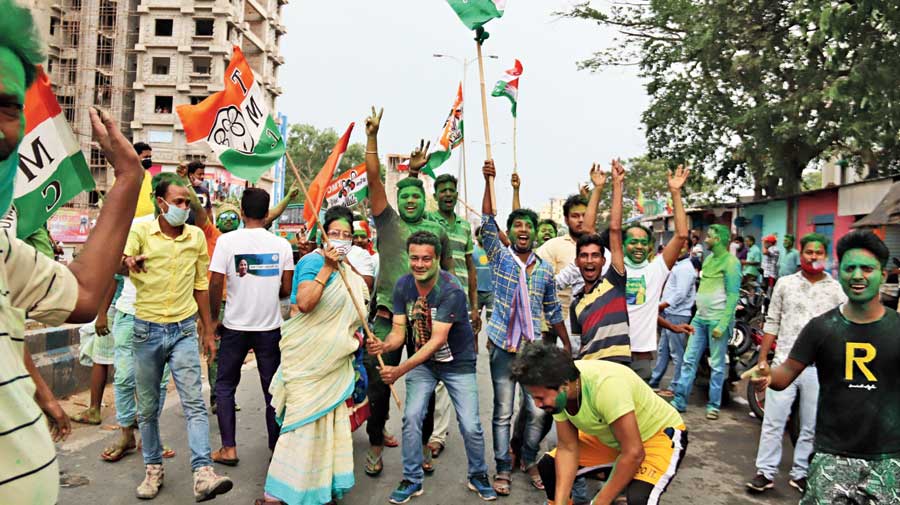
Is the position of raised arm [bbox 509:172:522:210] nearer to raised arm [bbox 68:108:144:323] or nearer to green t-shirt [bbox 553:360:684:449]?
green t-shirt [bbox 553:360:684:449]

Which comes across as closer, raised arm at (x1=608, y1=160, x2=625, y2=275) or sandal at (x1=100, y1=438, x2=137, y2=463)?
Answer: raised arm at (x1=608, y1=160, x2=625, y2=275)

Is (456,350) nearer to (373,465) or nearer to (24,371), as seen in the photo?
(373,465)

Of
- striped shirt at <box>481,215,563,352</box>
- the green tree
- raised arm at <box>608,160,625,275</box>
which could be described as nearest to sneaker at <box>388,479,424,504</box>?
striped shirt at <box>481,215,563,352</box>

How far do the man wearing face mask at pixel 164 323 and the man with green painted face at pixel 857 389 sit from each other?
3.46 meters

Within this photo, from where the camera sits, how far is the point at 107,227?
173cm

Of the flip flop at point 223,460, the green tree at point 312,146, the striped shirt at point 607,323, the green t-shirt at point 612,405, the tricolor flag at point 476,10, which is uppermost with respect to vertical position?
the green tree at point 312,146

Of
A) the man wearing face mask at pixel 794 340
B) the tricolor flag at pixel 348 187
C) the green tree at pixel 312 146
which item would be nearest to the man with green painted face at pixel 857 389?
the man wearing face mask at pixel 794 340

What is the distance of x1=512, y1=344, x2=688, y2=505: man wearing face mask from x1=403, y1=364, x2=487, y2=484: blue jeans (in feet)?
3.57

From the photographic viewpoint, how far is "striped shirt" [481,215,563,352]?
16.2 ft

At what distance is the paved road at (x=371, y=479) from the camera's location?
4.50 m

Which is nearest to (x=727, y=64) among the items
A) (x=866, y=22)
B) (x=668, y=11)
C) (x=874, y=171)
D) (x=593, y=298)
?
(x=668, y=11)

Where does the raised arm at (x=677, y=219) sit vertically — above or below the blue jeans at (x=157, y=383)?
above

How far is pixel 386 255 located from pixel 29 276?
3762mm

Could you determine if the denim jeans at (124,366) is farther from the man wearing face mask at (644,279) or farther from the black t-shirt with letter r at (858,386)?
the black t-shirt with letter r at (858,386)
